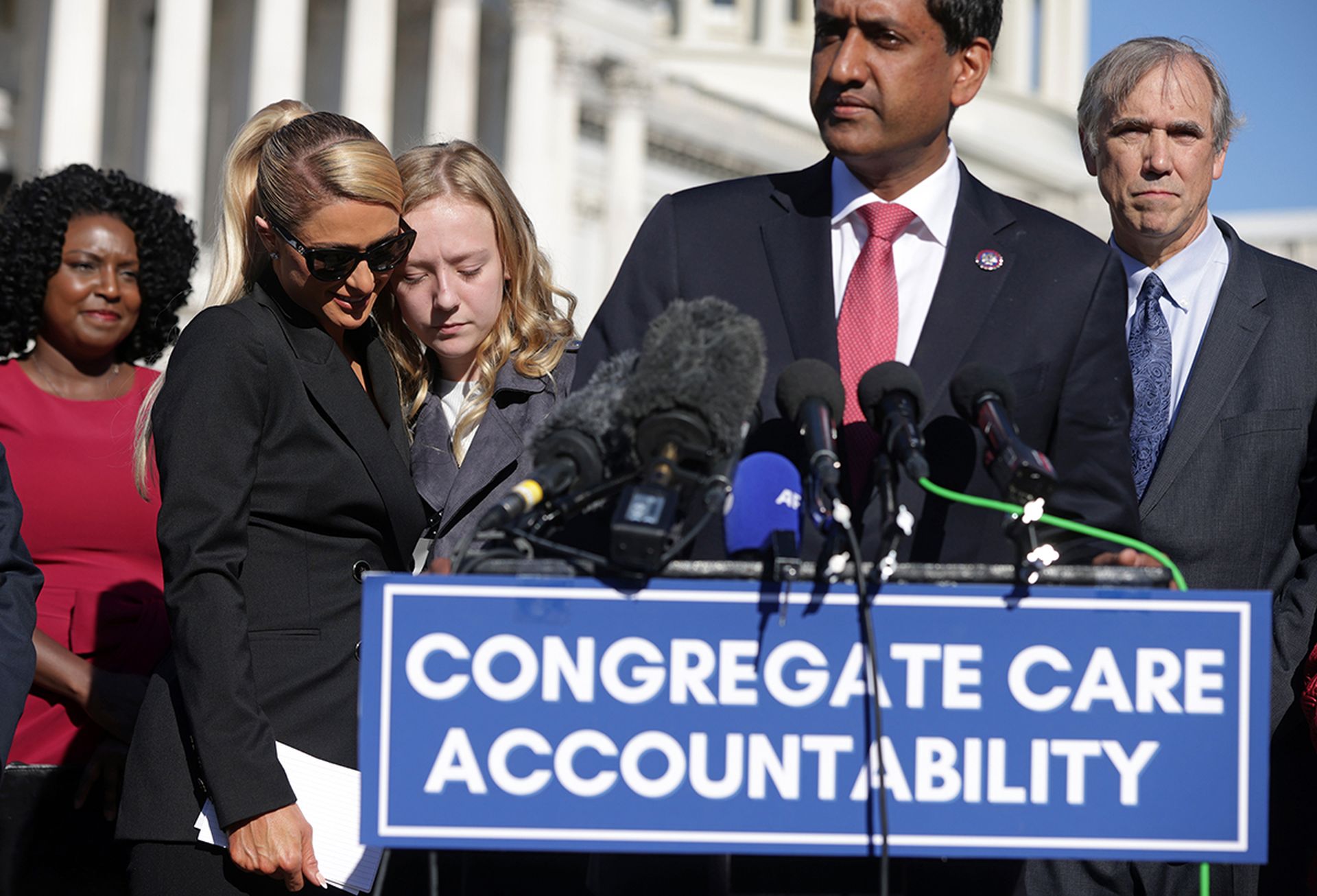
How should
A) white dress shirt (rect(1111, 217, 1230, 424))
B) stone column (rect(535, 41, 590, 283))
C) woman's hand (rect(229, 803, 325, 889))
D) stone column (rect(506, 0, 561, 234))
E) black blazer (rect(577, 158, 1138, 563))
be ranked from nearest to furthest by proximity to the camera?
black blazer (rect(577, 158, 1138, 563)) < woman's hand (rect(229, 803, 325, 889)) < white dress shirt (rect(1111, 217, 1230, 424)) < stone column (rect(506, 0, 561, 234)) < stone column (rect(535, 41, 590, 283))

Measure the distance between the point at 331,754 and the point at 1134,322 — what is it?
8.43ft

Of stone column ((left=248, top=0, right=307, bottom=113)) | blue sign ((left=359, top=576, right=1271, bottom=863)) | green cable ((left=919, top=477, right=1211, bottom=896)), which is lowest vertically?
blue sign ((left=359, top=576, right=1271, bottom=863))

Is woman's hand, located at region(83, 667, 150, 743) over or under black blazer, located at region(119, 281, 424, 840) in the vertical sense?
under

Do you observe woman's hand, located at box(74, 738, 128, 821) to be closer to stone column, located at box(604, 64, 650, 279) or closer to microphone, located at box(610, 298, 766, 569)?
microphone, located at box(610, 298, 766, 569)

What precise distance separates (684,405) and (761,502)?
276 millimetres

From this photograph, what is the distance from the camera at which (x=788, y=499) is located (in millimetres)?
2744

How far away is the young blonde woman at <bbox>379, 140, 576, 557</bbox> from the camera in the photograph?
4.12m

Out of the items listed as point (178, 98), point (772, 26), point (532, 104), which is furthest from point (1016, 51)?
point (178, 98)

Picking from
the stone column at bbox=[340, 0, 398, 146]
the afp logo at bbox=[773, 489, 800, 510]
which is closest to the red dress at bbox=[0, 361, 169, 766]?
the afp logo at bbox=[773, 489, 800, 510]

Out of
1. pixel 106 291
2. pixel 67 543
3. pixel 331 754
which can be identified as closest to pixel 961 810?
pixel 331 754

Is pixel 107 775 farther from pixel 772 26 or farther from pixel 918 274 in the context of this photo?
pixel 772 26

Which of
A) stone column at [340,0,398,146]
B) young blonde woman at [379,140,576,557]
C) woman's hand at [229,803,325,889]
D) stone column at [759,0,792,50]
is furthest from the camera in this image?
stone column at [759,0,792,50]

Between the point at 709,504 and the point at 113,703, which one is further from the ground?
the point at 709,504

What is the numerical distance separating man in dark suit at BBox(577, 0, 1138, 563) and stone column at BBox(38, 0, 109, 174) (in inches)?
987
